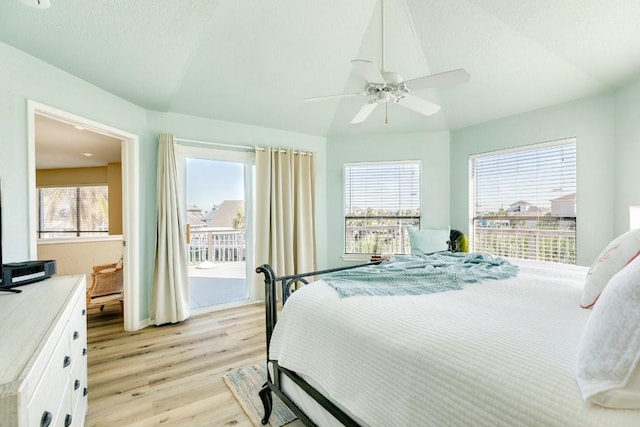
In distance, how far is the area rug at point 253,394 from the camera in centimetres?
187

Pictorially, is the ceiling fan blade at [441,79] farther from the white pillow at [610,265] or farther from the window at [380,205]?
the window at [380,205]

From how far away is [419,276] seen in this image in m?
1.95

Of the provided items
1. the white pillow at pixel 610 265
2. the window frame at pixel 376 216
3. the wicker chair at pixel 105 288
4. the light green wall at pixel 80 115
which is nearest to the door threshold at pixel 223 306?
the light green wall at pixel 80 115

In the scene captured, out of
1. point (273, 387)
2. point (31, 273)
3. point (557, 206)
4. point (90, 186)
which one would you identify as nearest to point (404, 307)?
point (273, 387)

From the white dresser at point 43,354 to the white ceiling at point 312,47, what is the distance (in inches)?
70.4

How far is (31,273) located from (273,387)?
1.59 m

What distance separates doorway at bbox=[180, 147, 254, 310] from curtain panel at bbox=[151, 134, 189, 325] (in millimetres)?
258

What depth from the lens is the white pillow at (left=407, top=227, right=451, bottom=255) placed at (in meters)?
4.02

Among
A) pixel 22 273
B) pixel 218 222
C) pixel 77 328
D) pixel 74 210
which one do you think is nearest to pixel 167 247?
pixel 218 222

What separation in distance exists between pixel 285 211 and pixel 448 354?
344 cm

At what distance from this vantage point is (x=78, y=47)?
7.48 ft

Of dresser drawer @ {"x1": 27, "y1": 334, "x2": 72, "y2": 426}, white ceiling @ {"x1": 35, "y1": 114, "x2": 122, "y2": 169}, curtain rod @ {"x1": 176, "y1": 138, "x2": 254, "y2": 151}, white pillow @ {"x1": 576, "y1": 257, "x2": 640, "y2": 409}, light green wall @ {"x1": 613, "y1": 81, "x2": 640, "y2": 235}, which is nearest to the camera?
white pillow @ {"x1": 576, "y1": 257, "x2": 640, "y2": 409}

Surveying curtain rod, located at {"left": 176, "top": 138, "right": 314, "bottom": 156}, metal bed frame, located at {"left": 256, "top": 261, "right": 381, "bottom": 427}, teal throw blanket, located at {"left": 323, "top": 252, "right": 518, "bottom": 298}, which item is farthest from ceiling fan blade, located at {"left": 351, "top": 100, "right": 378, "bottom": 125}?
metal bed frame, located at {"left": 256, "top": 261, "right": 381, "bottom": 427}

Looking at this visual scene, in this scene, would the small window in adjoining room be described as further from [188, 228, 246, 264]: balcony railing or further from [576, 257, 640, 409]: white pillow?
[576, 257, 640, 409]: white pillow
